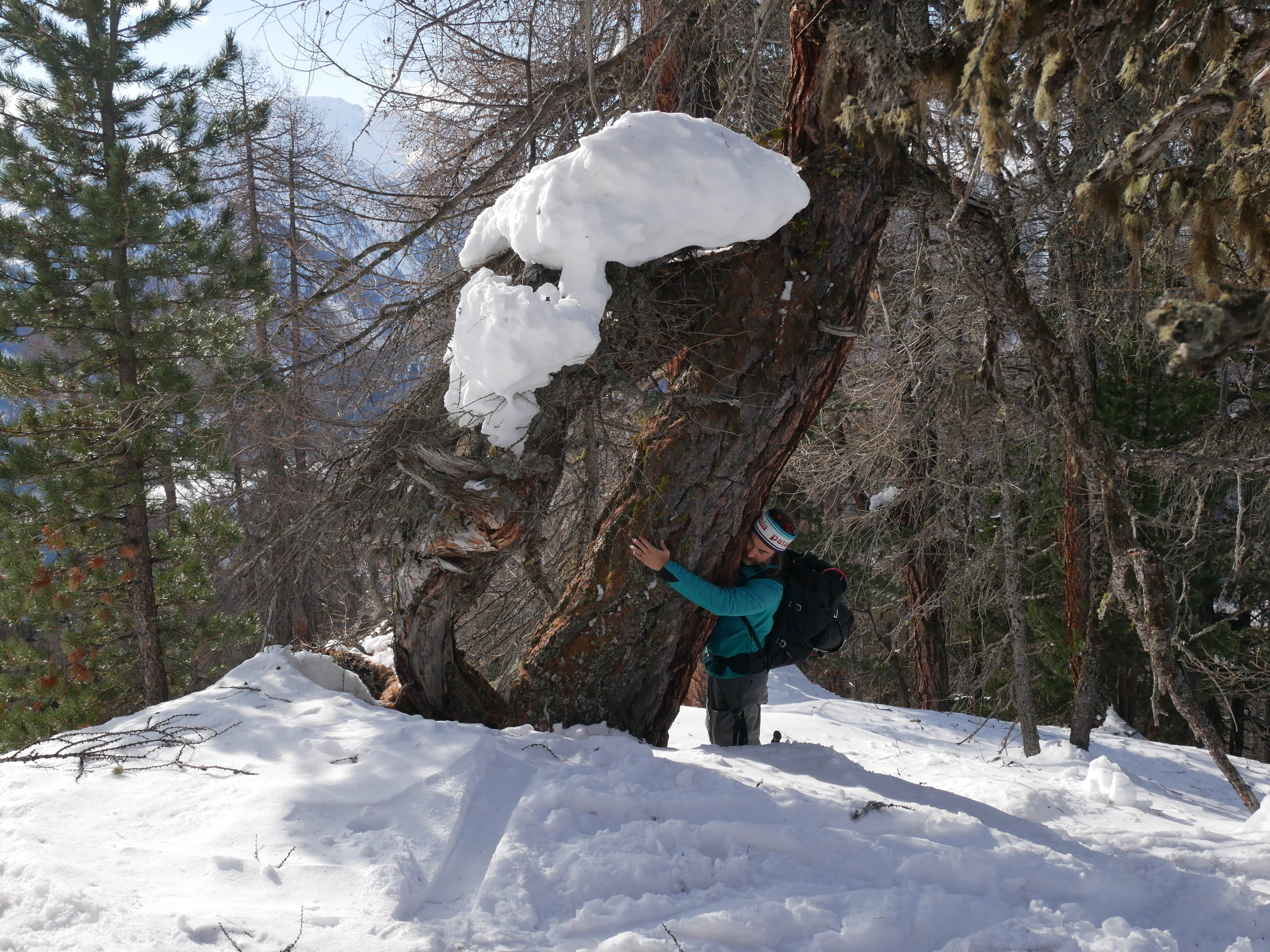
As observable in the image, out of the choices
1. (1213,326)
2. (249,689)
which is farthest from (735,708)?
(1213,326)

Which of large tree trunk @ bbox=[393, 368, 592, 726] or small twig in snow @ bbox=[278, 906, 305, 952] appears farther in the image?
large tree trunk @ bbox=[393, 368, 592, 726]

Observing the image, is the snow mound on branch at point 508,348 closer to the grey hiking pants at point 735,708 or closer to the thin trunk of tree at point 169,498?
the grey hiking pants at point 735,708

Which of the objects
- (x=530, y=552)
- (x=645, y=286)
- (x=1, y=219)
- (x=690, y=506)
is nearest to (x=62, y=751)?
(x=530, y=552)

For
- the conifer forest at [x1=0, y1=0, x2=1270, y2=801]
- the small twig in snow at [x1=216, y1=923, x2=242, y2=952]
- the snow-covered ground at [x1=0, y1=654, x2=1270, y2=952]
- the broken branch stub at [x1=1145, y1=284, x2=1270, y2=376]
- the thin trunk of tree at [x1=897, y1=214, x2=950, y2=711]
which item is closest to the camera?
the broken branch stub at [x1=1145, y1=284, x2=1270, y2=376]

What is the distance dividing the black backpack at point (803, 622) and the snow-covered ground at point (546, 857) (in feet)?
2.05

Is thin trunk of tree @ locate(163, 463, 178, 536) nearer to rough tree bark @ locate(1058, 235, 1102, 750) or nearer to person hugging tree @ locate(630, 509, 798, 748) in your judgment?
person hugging tree @ locate(630, 509, 798, 748)

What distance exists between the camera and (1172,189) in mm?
3279

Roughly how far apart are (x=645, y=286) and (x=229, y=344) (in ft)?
18.7

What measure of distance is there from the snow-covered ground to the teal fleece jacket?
667 millimetres

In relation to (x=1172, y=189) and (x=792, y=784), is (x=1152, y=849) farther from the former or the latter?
(x=1172, y=189)

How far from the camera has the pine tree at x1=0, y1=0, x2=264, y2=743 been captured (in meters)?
7.71

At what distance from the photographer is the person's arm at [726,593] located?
3.65 metres

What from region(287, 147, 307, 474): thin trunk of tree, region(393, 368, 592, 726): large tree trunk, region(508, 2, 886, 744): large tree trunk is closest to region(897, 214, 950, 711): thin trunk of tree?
region(508, 2, 886, 744): large tree trunk

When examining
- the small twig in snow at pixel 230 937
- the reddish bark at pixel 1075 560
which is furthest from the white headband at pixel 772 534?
the reddish bark at pixel 1075 560
